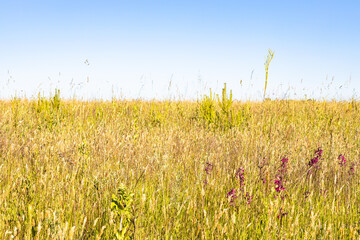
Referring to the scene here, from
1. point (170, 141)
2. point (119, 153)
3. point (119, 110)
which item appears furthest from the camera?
point (119, 110)

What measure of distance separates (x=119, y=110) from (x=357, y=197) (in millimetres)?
6081

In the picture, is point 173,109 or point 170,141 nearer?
point 170,141

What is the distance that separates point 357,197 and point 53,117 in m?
5.57

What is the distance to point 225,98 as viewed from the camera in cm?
607

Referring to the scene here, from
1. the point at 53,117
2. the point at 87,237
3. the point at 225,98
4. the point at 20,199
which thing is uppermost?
the point at 225,98

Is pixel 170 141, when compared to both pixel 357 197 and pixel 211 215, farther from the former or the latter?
pixel 357 197

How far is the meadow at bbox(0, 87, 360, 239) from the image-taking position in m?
1.63

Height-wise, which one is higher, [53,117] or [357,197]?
[53,117]

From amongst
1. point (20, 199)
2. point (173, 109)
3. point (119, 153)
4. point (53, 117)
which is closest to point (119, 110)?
point (173, 109)

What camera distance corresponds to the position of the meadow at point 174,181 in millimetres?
1635

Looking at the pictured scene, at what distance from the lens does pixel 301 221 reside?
2008mm

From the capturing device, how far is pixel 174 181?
2.52 m

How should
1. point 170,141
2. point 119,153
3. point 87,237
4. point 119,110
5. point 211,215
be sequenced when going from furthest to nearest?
point 119,110, point 170,141, point 119,153, point 211,215, point 87,237

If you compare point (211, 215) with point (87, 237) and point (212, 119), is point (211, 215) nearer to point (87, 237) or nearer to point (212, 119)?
point (87, 237)
